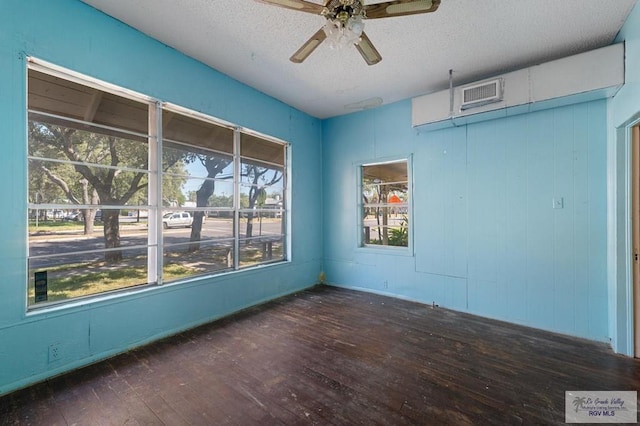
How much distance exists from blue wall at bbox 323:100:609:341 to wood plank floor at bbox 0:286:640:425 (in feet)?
1.47

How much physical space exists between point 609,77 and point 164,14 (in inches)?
162

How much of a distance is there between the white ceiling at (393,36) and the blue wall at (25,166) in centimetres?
23

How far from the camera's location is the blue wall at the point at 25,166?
1950 mm

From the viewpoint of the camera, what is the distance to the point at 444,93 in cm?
340

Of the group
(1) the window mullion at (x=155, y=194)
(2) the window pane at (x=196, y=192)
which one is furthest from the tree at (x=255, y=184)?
(1) the window mullion at (x=155, y=194)

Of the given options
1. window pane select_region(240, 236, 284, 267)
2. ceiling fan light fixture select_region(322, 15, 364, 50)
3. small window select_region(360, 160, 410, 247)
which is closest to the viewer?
ceiling fan light fixture select_region(322, 15, 364, 50)

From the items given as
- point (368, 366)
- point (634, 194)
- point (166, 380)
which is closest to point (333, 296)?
point (368, 366)

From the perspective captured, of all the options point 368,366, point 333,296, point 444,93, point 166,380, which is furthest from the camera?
point 333,296

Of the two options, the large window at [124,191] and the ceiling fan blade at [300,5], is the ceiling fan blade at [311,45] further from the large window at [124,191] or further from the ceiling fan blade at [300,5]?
the large window at [124,191]

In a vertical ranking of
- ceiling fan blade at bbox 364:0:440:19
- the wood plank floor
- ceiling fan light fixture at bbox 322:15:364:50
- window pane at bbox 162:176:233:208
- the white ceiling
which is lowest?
the wood plank floor

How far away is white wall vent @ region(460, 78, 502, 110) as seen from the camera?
3.01m

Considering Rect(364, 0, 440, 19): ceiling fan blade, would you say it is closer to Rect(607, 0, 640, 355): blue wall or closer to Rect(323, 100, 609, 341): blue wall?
Rect(607, 0, 640, 355): blue wall

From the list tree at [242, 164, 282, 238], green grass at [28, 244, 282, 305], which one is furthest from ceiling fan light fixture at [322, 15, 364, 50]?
green grass at [28, 244, 282, 305]

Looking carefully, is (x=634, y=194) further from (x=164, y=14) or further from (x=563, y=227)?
(x=164, y=14)
